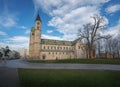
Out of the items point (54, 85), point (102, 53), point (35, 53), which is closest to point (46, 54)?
point (35, 53)

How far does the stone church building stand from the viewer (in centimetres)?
8906

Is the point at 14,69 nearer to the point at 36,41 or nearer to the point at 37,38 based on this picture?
the point at 36,41

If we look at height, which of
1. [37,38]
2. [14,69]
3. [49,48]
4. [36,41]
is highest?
[37,38]

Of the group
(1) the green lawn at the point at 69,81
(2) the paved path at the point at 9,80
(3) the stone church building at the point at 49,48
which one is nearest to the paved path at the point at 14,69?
(2) the paved path at the point at 9,80

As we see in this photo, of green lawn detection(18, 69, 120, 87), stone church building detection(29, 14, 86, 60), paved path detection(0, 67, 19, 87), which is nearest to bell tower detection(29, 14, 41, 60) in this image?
stone church building detection(29, 14, 86, 60)

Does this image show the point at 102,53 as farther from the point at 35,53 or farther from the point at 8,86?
the point at 8,86

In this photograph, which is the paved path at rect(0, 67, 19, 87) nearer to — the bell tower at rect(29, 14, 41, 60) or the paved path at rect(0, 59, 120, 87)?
the paved path at rect(0, 59, 120, 87)

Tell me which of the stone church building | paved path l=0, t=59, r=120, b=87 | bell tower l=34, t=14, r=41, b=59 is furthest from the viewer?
the stone church building

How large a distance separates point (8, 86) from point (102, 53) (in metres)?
68.5

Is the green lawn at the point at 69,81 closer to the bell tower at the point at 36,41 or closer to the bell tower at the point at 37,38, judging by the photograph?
the bell tower at the point at 36,41

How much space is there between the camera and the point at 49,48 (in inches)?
3816

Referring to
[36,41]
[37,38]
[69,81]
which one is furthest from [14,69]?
[37,38]

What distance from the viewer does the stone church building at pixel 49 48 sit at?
8906 cm

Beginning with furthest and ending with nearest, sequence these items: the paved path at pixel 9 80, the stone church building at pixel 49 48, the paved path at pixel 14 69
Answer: the stone church building at pixel 49 48, the paved path at pixel 14 69, the paved path at pixel 9 80
